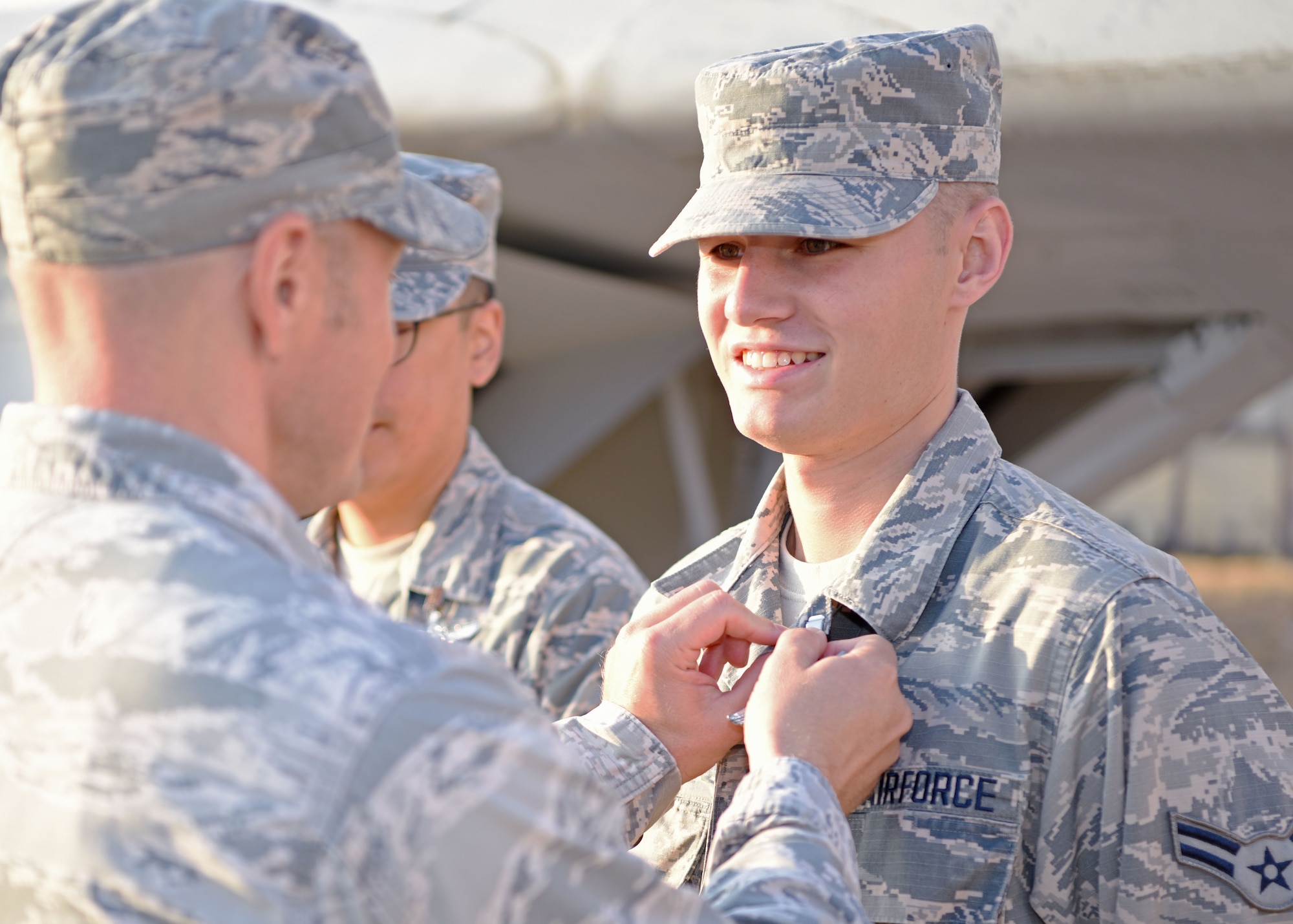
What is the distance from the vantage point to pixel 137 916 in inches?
46.9

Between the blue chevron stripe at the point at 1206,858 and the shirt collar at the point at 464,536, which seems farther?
the shirt collar at the point at 464,536

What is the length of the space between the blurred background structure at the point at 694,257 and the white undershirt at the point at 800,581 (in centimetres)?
346

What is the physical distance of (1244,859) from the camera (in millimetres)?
1699

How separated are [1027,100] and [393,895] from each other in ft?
15.2

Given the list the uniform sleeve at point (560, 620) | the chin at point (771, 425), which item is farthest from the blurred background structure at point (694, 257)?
the chin at point (771, 425)

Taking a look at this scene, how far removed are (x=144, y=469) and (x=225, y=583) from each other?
16 cm

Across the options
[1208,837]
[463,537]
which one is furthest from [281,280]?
[463,537]

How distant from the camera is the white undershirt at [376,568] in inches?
133

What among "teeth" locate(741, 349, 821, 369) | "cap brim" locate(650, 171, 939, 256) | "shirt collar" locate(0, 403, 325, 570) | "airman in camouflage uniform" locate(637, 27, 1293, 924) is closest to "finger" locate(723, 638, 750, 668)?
"airman in camouflage uniform" locate(637, 27, 1293, 924)

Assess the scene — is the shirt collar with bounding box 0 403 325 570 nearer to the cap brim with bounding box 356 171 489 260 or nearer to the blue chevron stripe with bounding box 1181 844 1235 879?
the cap brim with bounding box 356 171 489 260

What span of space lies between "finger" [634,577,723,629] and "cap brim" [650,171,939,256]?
0.50 metres

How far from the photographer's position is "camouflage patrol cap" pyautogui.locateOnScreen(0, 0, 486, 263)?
1.29 m

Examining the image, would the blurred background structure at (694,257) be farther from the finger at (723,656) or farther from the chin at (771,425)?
the finger at (723,656)

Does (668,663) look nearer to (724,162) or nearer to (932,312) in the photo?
(932,312)
